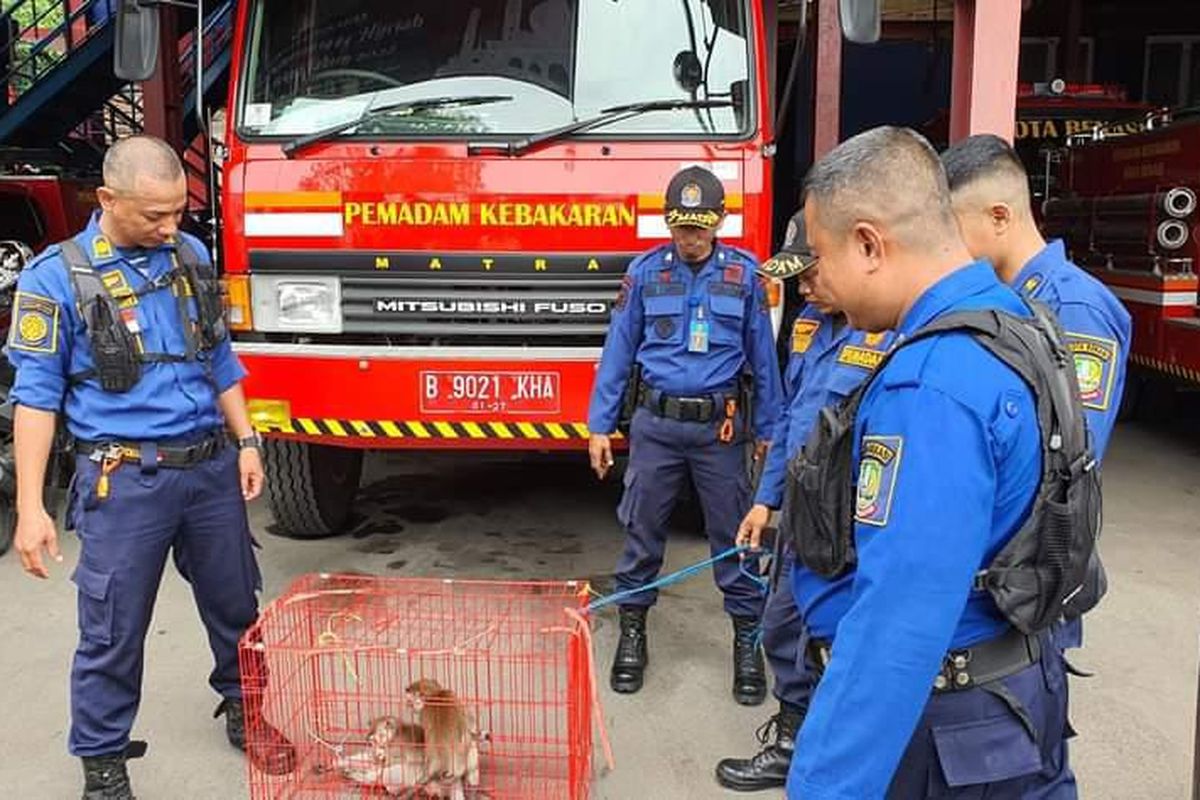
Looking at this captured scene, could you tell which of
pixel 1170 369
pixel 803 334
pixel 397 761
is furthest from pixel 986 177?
pixel 1170 369

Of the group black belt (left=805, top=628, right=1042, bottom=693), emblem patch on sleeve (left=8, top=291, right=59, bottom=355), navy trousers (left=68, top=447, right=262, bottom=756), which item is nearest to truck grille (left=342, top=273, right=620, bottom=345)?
navy trousers (left=68, top=447, right=262, bottom=756)

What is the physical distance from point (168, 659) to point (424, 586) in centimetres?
96

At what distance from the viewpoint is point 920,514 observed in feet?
4.54

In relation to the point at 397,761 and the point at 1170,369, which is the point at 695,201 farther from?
the point at 1170,369

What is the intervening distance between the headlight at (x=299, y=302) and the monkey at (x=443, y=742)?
1901mm

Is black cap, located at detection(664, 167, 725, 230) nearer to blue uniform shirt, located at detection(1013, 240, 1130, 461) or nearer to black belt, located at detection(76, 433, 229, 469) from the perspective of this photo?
blue uniform shirt, located at detection(1013, 240, 1130, 461)

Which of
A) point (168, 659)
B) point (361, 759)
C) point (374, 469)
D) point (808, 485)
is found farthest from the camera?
point (374, 469)

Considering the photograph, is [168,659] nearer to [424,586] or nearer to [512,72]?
[424,586]

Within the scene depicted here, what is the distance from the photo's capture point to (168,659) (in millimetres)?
4031

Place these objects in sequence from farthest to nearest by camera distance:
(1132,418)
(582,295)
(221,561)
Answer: (1132,418)
(582,295)
(221,561)

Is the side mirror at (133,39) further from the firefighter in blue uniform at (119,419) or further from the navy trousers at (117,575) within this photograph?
the navy trousers at (117,575)

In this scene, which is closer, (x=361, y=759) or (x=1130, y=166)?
(x=361, y=759)

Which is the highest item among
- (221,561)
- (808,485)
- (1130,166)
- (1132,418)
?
(1130,166)

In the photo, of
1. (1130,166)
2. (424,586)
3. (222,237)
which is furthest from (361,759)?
(1130,166)
